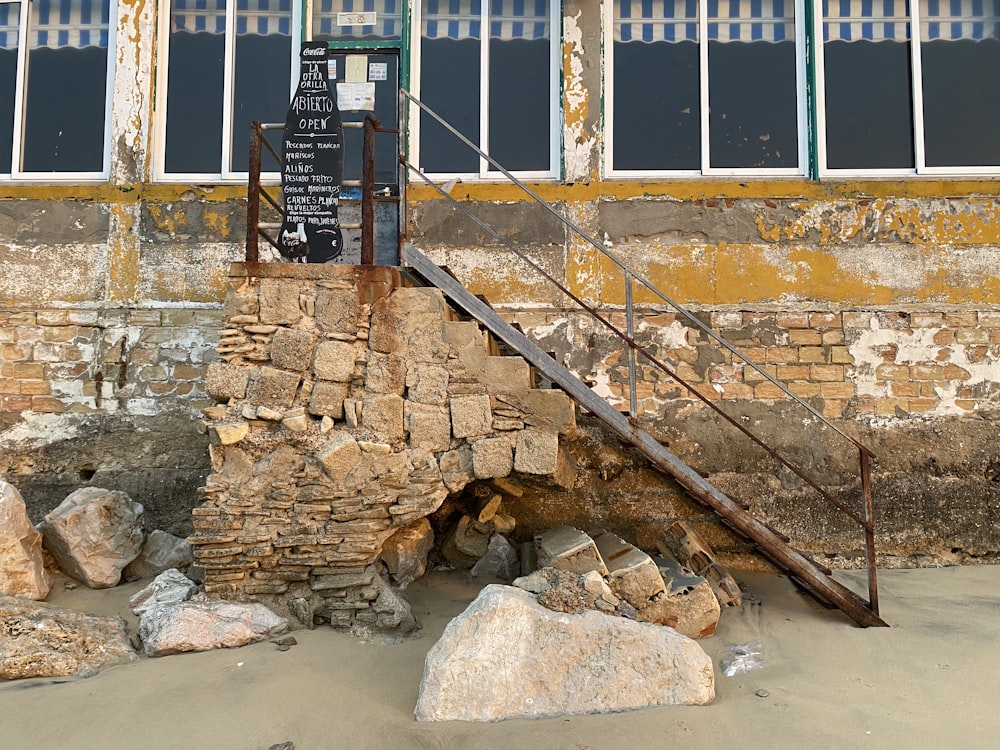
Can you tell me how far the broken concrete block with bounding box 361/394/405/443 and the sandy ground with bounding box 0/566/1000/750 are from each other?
125 centimetres

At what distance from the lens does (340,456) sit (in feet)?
15.8

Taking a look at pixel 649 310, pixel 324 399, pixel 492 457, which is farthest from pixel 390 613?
pixel 649 310

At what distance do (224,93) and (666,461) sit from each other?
540 centimetres

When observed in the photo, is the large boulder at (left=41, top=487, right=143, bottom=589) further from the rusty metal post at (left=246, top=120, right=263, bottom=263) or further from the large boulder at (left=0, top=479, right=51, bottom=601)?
the rusty metal post at (left=246, top=120, right=263, bottom=263)

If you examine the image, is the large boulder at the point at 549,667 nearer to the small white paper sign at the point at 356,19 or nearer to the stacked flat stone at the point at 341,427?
the stacked flat stone at the point at 341,427

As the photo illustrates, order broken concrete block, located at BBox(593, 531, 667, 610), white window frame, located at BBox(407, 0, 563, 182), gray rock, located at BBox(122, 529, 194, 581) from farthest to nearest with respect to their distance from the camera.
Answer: white window frame, located at BBox(407, 0, 563, 182) → gray rock, located at BBox(122, 529, 194, 581) → broken concrete block, located at BBox(593, 531, 667, 610)

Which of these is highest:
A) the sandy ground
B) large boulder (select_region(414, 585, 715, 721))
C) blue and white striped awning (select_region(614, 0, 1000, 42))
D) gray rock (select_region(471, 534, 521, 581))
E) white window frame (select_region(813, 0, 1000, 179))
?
blue and white striped awning (select_region(614, 0, 1000, 42))

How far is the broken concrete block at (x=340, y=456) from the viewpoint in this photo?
4.82m

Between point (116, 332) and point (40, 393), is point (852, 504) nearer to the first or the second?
point (116, 332)

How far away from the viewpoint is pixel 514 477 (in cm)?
554

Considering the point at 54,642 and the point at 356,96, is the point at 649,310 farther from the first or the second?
the point at 54,642

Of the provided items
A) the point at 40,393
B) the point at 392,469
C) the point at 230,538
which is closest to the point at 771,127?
the point at 392,469

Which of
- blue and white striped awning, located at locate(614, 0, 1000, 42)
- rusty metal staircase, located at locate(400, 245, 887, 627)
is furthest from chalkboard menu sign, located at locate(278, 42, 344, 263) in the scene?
blue and white striped awning, located at locate(614, 0, 1000, 42)

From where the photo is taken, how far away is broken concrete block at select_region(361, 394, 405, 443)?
492cm
